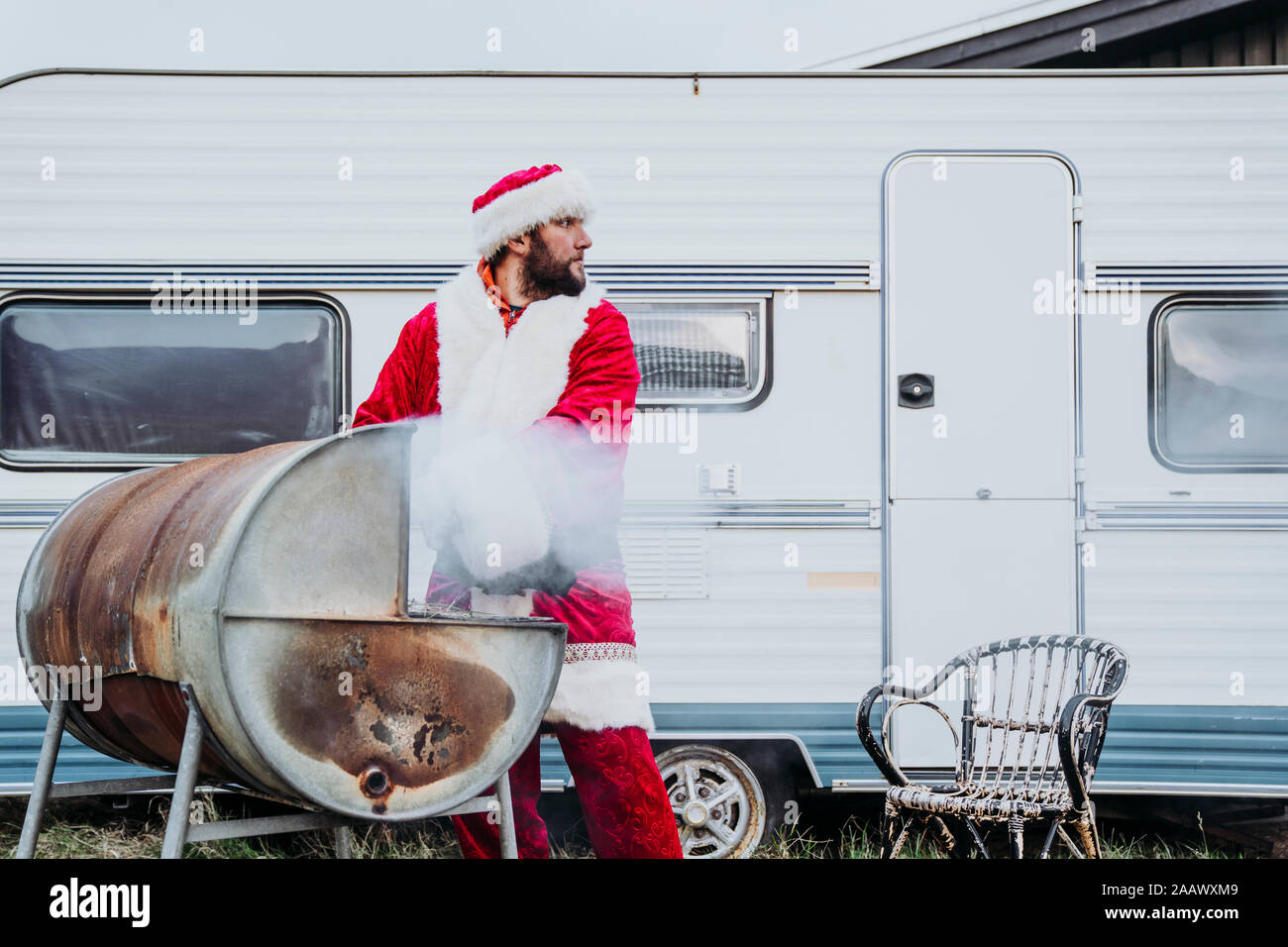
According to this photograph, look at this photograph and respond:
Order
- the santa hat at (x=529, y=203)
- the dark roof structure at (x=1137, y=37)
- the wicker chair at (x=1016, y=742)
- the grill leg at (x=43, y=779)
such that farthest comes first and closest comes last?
the dark roof structure at (x=1137, y=37) → the wicker chair at (x=1016, y=742) → the santa hat at (x=529, y=203) → the grill leg at (x=43, y=779)

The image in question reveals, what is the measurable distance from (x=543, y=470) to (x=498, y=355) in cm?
43

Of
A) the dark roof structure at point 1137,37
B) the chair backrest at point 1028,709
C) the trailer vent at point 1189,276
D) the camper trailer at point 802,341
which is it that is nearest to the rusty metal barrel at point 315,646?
the camper trailer at point 802,341

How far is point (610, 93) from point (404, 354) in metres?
1.40

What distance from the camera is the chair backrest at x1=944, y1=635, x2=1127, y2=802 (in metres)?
3.44

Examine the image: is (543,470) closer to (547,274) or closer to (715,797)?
(547,274)

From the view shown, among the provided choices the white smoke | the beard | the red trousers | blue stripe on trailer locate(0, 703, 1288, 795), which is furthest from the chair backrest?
the beard

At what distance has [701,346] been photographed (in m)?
3.98

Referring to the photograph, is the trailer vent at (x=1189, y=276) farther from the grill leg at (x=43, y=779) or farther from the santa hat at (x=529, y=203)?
the grill leg at (x=43, y=779)

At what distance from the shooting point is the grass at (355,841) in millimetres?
3951

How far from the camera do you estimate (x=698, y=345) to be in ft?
13.1

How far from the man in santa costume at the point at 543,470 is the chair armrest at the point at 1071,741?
3.66 ft

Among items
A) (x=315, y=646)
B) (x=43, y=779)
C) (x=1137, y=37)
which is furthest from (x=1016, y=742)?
(x=1137, y=37)
